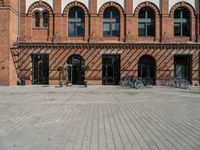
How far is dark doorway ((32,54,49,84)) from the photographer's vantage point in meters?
31.9

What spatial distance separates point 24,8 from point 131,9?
11.4 metres

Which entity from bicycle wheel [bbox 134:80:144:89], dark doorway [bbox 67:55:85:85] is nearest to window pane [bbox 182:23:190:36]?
bicycle wheel [bbox 134:80:144:89]

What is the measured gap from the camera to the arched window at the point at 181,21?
3216 cm

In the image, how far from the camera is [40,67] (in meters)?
31.9

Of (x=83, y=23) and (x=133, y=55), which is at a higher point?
(x=83, y=23)

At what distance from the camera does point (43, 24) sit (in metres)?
31.9

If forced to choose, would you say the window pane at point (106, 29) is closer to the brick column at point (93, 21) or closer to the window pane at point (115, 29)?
the window pane at point (115, 29)

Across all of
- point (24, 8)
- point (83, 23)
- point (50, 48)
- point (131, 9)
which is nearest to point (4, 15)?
point (24, 8)

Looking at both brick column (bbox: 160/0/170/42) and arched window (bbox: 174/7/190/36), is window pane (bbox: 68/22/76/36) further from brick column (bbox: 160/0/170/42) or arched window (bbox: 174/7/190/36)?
arched window (bbox: 174/7/190/36)

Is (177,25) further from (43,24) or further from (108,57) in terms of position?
(43,24)

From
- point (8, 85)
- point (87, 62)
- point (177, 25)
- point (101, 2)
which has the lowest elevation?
point (8, 85)

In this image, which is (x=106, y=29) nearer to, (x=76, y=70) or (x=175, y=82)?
(x=76, y=70)

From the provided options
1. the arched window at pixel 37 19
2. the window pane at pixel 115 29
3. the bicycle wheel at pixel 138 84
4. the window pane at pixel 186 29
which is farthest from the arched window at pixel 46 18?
the window pane at pixel 186 29

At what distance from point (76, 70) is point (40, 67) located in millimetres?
3873
